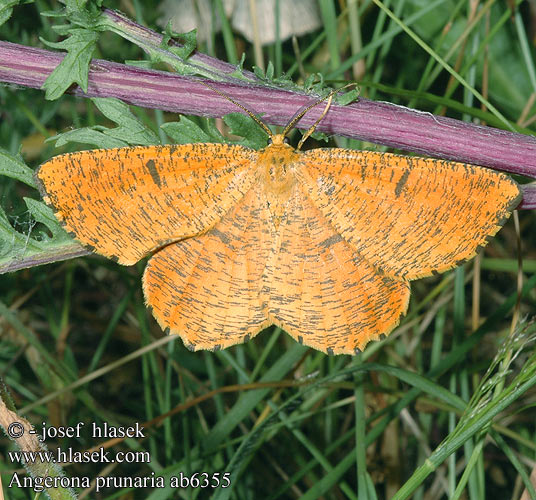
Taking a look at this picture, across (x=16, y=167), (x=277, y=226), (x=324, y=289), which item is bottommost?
(x=324, y=289)

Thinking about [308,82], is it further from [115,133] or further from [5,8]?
[5,8]

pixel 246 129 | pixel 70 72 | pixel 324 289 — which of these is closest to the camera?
pixel 70 72

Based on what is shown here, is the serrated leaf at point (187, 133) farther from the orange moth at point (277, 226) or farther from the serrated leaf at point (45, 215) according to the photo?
the serrated leaf at point (45, 215)

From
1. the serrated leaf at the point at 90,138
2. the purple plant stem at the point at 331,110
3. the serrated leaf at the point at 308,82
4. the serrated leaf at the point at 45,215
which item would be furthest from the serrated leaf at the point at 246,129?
the serrated leaf at the point at 45,215

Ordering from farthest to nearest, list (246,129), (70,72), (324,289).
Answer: (324,289) → (246,129) → (70,72)

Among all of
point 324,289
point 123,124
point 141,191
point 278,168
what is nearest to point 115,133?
point 123,124

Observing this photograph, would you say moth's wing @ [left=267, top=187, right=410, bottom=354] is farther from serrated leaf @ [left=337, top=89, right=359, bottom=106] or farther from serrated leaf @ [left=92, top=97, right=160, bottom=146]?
serrated leaf @ [left=92, top=97, right=160, bottom=146]
